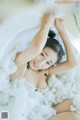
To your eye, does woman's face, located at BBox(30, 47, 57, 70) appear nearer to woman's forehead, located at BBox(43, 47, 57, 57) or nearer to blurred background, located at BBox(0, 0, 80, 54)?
woman's forehead, located at BBox(43, 47, 57, 57)

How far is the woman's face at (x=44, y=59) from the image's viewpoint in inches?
36.2

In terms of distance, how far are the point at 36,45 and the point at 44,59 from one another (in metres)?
0.07

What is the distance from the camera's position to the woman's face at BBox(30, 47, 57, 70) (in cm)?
92

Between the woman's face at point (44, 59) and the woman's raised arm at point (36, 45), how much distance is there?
1.0 inches

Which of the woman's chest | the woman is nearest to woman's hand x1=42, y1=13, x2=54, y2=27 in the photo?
the woman

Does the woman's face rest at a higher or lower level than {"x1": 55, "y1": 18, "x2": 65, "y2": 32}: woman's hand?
lower

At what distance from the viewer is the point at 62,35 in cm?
95

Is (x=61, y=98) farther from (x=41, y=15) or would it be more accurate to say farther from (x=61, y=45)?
(x=41, y=15)

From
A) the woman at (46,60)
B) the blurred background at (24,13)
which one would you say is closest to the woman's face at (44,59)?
the woman at (46,60)

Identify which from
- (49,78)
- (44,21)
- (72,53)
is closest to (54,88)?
(49,78)

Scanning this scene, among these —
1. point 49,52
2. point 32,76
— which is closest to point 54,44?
point 49,52

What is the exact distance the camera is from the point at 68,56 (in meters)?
0.96

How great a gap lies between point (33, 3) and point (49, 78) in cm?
28

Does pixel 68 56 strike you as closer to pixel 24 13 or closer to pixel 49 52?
pixel 49 52
